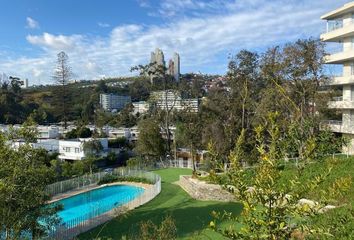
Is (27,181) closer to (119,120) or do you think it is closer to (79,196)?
(79,196)

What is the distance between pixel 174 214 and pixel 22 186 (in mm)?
8680

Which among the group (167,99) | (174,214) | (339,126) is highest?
(167,99)

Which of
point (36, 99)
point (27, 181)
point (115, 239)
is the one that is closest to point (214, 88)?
point (115, 239)

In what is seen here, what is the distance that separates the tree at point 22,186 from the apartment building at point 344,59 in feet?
72.2

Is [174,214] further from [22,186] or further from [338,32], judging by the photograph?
[338,32]

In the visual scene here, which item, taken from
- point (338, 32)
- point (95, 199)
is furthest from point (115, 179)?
point (338, 32)

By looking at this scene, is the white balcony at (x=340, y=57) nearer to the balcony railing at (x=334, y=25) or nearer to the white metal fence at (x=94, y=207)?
the balcony railing at (x=334, y=25)

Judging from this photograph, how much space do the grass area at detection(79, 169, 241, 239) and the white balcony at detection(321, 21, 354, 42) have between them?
15274 mm

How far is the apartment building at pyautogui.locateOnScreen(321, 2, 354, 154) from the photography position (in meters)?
25.9

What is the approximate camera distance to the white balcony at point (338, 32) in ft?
84.5

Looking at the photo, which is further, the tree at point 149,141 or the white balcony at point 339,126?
the tree at point 149,141

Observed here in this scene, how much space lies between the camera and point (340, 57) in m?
26.3

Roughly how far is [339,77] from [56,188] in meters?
20.1

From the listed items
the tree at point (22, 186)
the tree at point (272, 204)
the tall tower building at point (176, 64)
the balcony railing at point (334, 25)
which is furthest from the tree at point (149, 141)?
the tree at point (272, 204)
